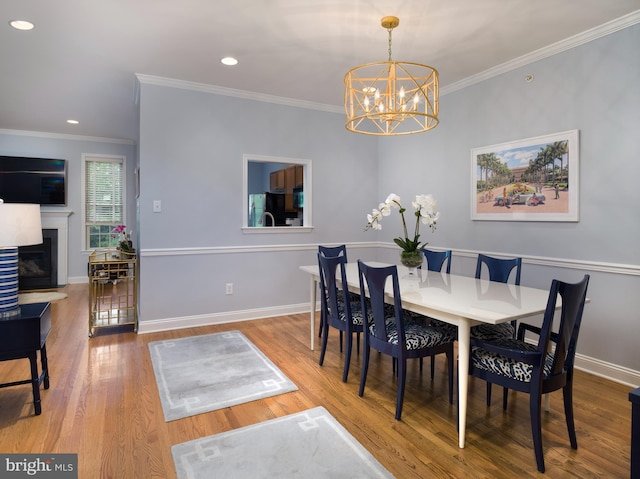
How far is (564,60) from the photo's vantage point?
3.19 metres

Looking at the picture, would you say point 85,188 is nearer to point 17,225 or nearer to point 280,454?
point 17,225

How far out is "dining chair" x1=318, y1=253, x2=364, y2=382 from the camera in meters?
2.83

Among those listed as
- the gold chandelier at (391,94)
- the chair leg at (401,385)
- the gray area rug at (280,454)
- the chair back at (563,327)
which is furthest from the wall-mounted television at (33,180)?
the chair back at (563,327)

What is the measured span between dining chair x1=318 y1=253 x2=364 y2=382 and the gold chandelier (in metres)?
1.03

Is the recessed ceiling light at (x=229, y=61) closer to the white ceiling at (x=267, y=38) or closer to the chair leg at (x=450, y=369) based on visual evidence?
the white ceiling at (x=267, y=38)

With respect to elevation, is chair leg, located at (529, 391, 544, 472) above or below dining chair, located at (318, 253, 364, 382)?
below

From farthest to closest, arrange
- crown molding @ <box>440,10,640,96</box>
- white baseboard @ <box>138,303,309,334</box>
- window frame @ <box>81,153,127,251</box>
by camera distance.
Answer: window frame @ <box>81,153,127,251</box>, white baseboard @ <box>138,303,309,334</box>, crown molding @ <box>440,10,640,96</box>

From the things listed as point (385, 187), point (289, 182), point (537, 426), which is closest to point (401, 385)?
point (537, 426)

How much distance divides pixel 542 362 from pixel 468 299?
0.49 m

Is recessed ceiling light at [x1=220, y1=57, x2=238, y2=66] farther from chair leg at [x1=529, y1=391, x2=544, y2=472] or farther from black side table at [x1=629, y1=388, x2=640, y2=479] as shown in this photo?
black side table at [x1=629, y1=388, x2=640, y2=479]

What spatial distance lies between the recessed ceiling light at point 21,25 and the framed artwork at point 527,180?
13.0 ft

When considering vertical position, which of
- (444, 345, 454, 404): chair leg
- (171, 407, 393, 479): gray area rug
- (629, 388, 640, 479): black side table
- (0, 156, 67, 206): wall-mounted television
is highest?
(0, 156, 67, 206): wall-mounted television

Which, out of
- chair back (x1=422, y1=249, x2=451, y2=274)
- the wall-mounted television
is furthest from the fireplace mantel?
chair back (x1=422, y1=249, x2=451, y2=274)

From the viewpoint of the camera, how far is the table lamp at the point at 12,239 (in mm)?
2391
